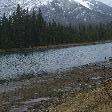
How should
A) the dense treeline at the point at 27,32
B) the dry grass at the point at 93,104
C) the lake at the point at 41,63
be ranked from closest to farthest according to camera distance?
1. the dry grass at the point at 93,104
2. the lake at the point at 41,63
3. the dense treeline at the point at 27,32

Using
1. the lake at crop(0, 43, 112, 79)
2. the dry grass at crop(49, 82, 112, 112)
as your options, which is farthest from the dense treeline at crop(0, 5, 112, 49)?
the dry grass at crop(49, 82, 112, 112)

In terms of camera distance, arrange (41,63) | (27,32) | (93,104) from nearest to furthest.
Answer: (93,104) → (41,63) → (27,32)

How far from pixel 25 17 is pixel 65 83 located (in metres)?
112

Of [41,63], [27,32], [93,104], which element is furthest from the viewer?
[27,32]

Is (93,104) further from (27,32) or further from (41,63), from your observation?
(27,32)

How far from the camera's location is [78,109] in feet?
70.0

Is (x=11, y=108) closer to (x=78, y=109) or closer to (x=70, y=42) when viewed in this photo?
(x=78, y=109)

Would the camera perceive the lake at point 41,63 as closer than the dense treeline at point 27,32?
Yes

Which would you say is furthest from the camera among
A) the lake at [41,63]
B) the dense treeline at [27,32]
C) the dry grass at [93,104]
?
the dense treeline at [27,32]

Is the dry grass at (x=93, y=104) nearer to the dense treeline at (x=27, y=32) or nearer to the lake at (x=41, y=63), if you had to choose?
the lake at (x=41, y=63)

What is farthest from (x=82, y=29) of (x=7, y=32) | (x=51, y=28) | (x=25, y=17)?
(x=7, y=32)

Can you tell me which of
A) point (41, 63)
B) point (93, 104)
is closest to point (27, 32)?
point (41, 63)

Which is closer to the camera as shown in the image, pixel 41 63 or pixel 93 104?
pixel 93 104

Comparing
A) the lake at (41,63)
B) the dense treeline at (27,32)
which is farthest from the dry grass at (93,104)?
the dense treeline at (27,32)
